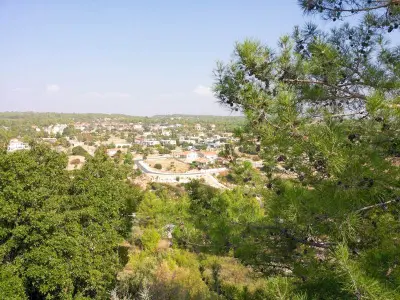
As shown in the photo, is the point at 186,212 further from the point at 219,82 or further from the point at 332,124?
the point at 332,124

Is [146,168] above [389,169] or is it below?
below

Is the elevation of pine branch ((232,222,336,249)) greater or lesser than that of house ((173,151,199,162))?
greater

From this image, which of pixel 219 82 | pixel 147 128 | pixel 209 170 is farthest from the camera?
pixel 147 128

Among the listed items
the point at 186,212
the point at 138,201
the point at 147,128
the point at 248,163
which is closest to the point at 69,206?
the point at 138,201

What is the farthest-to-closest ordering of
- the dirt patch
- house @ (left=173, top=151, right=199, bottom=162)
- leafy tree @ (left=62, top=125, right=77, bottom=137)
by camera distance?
1. leafy tree @ (left=62, top=125, right=77, bottom=137)
2. house @ (left=173, top=151, right=199, bottom=162)
3. the dirt patch

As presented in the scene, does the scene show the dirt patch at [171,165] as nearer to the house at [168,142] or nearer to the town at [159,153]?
the town at [159,153]

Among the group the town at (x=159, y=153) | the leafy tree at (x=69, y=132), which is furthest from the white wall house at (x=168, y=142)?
→ the leafy tree at (x=69, y=132)

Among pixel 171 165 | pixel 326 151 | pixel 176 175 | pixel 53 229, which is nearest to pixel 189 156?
pixel 171 165

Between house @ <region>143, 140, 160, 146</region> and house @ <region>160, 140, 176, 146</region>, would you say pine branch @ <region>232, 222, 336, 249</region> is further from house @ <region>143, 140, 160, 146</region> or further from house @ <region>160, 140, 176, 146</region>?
house @ <region>143, 140, 160, 146</region>

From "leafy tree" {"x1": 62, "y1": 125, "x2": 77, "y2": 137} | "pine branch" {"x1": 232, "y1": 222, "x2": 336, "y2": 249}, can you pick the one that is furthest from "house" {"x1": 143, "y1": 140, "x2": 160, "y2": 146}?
"pine branch" {"x1": 232, "y1": 222, "x2": 336, "y2": 249}
